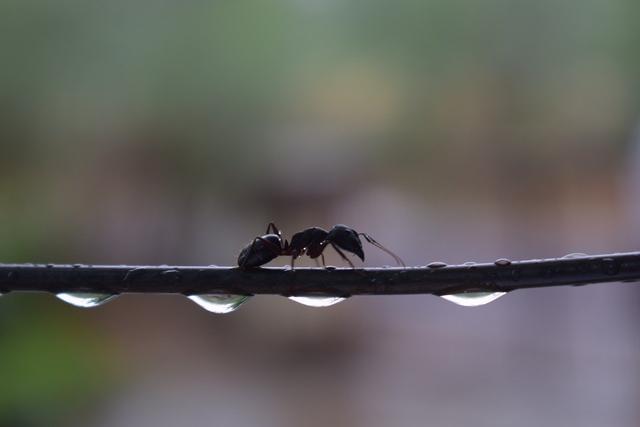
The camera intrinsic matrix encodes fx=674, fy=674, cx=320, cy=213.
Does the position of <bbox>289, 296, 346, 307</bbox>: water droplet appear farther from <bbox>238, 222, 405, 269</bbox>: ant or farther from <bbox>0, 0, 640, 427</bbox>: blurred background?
<bbox>0, 0, 640, 427</bbox>: blurred background

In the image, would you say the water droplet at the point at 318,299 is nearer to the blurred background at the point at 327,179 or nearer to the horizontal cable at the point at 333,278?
the horizontal cable at the point at 333,278

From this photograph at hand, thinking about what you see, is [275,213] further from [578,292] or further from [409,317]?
[578,292]

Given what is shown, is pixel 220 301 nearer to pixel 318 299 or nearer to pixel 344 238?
pixel 318 299

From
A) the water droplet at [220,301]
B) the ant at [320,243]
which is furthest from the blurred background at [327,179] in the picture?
the water droplet at [220,301]

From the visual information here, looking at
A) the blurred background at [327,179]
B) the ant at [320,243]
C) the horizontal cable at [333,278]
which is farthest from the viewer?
the blurred background at [327,179]

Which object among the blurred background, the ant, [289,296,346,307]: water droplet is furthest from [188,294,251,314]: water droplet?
the blurred background

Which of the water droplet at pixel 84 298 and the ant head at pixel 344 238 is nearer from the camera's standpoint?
the water droplet at pixel 84 298

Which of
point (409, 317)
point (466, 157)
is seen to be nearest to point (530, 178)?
point (466, 157)
